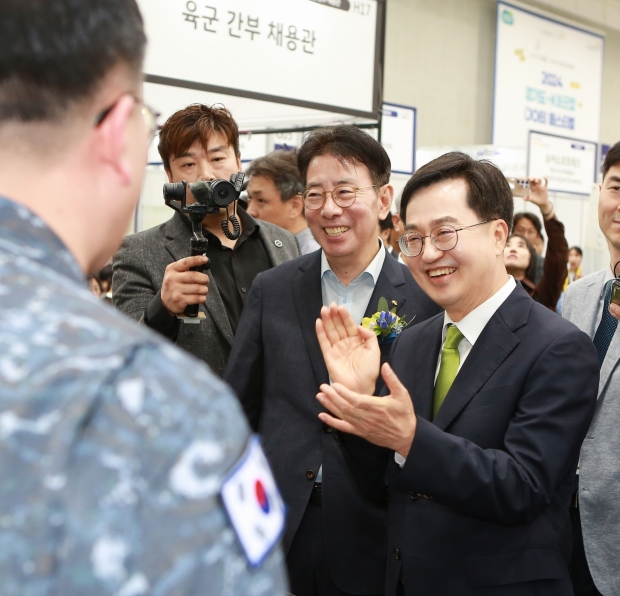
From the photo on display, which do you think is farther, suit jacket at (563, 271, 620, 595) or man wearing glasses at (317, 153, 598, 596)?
suit jacket at (563, 271, 620, 595)

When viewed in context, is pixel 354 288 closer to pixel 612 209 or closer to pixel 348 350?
pixel 348 350

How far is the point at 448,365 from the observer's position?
1.69 m

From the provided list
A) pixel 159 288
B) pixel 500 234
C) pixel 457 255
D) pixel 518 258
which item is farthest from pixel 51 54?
pixel 518 258

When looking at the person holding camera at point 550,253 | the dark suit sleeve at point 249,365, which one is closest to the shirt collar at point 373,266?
the dark suit sleeve at point 249,365

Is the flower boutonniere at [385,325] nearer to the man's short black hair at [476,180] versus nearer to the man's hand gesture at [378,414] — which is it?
the man's short black hair at [476,180]

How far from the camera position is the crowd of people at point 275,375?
0.49 meters

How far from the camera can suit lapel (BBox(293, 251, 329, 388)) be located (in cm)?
191

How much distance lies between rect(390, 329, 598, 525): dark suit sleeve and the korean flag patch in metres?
0.90

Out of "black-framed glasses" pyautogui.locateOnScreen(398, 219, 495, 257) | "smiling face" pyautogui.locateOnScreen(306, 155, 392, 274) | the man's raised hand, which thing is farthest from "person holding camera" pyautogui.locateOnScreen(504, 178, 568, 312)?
the man's raised hand

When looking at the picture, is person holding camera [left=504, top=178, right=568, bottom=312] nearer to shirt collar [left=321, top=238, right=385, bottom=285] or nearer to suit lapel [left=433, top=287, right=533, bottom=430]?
shirt collar [left=321, top=238, right=385, bottom=285]

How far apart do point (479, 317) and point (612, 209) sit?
71cm

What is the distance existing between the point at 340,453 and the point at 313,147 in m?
0.87

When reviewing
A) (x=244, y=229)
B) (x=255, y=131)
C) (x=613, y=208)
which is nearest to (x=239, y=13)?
(x=255, y=131)

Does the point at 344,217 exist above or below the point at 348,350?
above
